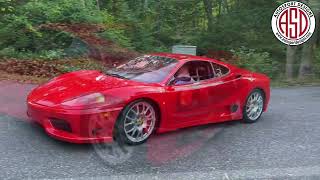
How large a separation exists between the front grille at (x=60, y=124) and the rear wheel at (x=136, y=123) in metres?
0.63

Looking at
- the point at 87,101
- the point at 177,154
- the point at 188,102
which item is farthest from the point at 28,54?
the point at 177,154

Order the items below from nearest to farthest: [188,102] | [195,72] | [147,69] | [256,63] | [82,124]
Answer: [82,124] < [188,102] < [147,69] < [195,72] < [256,63]

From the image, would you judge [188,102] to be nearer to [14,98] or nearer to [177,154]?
[177,154]

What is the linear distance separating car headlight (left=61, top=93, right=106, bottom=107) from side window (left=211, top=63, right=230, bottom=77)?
93.3 inches

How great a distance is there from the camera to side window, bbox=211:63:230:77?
25.8ft

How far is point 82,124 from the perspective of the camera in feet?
19.5

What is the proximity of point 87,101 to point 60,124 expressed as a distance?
454mm

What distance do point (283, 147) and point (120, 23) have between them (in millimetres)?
13320

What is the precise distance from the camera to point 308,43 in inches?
667

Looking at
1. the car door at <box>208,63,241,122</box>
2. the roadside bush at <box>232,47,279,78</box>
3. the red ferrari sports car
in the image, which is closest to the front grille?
the red ferrari sports car

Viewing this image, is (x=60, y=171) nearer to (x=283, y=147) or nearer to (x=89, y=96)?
(x=89, y=96)

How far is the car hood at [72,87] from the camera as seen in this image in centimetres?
631

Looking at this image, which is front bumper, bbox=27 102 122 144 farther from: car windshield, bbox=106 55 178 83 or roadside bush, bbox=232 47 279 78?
roadside bush, bbox=232 47 279 78

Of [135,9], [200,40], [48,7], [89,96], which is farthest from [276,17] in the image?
[89,96]
